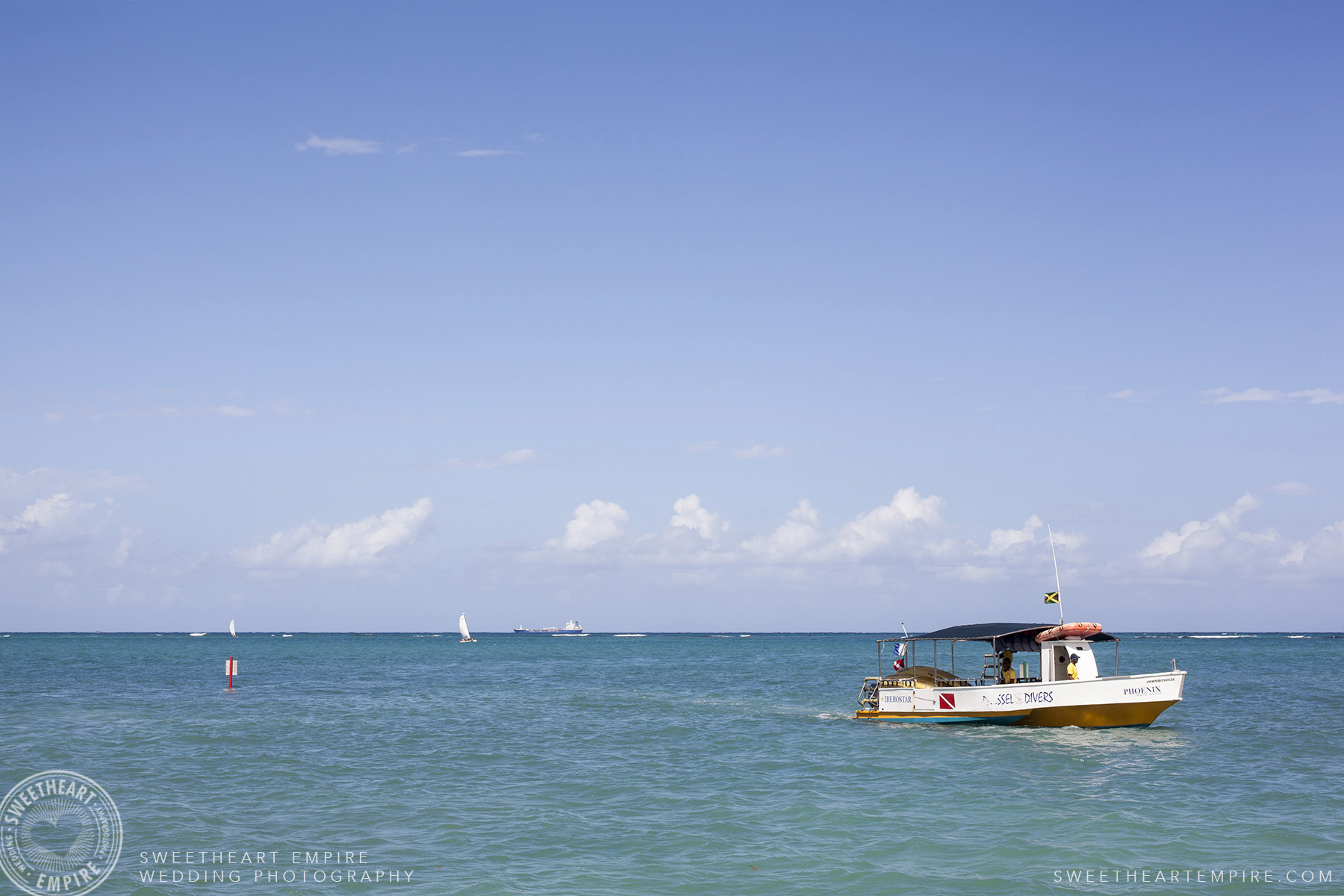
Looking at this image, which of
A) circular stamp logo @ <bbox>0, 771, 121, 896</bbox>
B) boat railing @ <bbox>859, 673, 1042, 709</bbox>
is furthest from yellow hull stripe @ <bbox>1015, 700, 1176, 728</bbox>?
circular stamp logo @ <bbox>0, 771, 121, 896</bbox>

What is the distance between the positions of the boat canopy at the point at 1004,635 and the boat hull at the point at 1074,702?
6.69 ft

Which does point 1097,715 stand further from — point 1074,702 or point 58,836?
point 58,836

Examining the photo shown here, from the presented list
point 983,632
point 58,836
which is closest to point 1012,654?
point 983,632

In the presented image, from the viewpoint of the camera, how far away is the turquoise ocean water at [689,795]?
59.9ft

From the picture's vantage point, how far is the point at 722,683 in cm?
7375

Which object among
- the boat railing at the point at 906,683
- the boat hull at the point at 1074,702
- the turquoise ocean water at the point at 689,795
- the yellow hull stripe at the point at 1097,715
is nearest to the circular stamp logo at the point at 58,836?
the turquoise ocean water at the point at 689,795

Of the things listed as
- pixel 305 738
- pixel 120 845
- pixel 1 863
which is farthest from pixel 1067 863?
pixel 305 738

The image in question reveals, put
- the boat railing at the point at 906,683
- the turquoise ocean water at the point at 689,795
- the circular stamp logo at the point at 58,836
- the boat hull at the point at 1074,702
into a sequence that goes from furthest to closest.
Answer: the boat railing at the point at 906,683
the boat hull at the point at 1074,702
the turquoise ocean water at the point at 689,795
the circular stamp logo at the point at 58,836

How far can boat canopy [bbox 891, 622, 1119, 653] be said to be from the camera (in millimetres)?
40781

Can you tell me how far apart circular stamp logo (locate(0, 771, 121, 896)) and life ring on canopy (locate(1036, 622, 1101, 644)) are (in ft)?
Answer: 108

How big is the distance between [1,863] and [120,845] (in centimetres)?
208

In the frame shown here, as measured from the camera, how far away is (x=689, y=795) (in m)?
25.6

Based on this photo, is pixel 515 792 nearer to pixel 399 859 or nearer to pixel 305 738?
pixel 399 859

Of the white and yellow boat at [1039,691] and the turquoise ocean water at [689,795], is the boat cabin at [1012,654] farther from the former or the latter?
the turquoise ocean water at [689,795]
